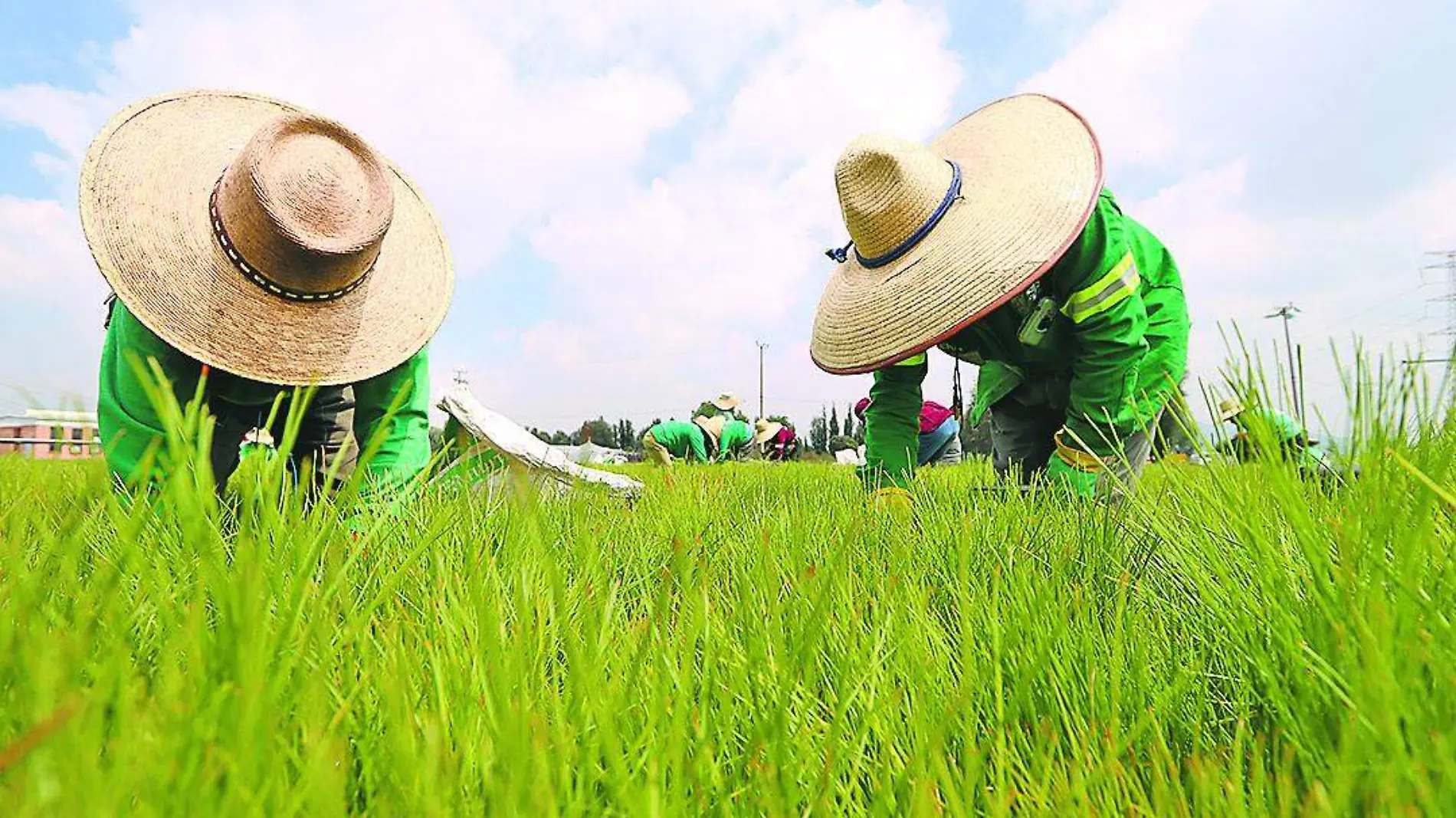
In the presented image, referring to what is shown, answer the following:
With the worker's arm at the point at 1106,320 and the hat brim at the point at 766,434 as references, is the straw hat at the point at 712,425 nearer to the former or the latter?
the hat brim at the point at 766,434

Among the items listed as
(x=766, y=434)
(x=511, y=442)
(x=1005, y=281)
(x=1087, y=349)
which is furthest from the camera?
(x=766, y=434)

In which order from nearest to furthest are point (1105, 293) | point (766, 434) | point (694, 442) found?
point (1105, 293) < point (694, 442) < point (766, 434)

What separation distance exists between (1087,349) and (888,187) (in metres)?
0.77

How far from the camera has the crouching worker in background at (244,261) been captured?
5.24 ft

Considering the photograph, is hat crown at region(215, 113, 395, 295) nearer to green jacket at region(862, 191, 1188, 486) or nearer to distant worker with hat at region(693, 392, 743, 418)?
green jacket at region(862, 191, 1188, 486)

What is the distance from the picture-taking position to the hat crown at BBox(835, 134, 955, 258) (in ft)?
5.71

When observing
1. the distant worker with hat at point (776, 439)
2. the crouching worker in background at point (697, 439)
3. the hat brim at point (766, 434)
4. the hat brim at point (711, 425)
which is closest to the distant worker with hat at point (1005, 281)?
the crouching worker in background at point (697, 439)

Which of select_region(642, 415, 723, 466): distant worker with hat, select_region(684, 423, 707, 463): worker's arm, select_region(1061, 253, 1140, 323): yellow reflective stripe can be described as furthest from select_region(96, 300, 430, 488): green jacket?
select_region(684, 423, 707, 463): worker's arm

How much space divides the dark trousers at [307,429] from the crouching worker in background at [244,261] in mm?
265

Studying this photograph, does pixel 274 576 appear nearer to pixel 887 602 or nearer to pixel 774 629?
pixel 774 629

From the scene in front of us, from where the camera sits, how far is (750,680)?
614 mm

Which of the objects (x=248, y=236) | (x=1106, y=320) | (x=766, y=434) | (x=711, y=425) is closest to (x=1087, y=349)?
(x=1106, y=320)

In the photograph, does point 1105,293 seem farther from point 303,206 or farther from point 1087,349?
point 303,206

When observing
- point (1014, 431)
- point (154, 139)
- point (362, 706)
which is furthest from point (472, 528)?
point (1014, 431)
